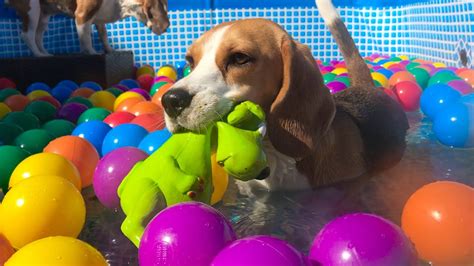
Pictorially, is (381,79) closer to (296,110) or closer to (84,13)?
(296,110)

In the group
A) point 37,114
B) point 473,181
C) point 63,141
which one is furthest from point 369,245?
point 37,114

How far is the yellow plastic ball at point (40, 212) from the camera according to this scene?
167cm

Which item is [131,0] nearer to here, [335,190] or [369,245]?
[335,190]

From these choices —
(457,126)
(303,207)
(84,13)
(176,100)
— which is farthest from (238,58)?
(84,13)

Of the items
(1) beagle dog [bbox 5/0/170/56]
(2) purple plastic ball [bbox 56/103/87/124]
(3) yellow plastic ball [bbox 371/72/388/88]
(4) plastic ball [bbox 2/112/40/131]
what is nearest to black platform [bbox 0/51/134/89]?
(1) beagle dog [bbox 5/0/170/56]

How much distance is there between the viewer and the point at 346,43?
10.7 ft

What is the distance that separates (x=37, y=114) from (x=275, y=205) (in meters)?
2.36

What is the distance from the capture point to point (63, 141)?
2539mm

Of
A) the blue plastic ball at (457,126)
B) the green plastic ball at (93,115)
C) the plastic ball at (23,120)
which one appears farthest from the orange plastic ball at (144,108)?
the blue plastic ball at (457,126)

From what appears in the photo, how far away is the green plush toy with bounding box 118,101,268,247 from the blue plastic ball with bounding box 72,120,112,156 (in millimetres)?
1236

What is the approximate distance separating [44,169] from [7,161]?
15.8 inches

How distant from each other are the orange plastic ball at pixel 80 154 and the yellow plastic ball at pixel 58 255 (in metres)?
1.19

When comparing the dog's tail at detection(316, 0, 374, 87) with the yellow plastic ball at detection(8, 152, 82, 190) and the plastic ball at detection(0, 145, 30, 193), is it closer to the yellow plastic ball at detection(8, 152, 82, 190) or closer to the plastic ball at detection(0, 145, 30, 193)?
the yellow plastic ball at detection(8, 152, 82, 190)

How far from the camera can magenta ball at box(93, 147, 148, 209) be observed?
2086 mm
